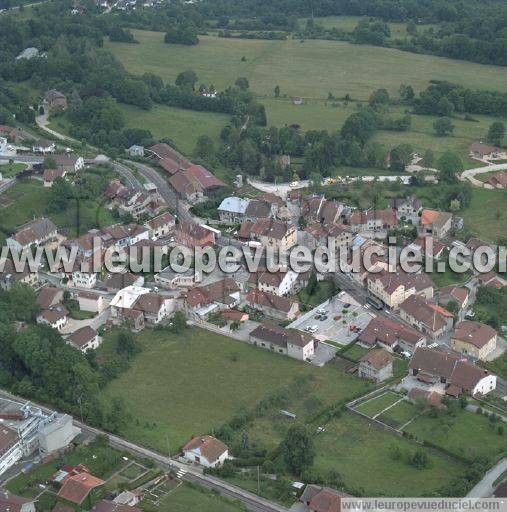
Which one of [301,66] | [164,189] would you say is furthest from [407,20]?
[164,189]

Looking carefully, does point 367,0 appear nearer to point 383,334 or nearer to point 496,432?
point 383,334

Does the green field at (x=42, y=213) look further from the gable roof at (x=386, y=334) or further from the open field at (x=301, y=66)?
the open field at (x=301, y=66)

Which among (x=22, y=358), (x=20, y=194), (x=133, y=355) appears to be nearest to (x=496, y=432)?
(x=133, y=355)

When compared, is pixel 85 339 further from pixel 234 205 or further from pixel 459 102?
pixel 459 102

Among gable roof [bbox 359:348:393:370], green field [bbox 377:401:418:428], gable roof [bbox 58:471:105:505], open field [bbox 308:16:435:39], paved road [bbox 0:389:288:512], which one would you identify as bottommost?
paved road [bbox 0:389:288:512]

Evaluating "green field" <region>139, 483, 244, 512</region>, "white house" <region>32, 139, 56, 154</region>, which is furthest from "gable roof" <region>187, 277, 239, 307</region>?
"white house" <region>32, 139, 56, 154</region>

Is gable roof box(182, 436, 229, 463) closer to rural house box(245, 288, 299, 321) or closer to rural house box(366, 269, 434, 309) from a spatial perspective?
rural house box(245, 288, 299, 321)

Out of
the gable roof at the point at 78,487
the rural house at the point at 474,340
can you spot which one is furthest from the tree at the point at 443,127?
the gable roof at the point at 78,487

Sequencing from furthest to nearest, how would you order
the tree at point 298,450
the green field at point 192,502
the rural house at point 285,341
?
the rural house at point 285,341 → the tree at point 298,450 → the green field at point 192,502
